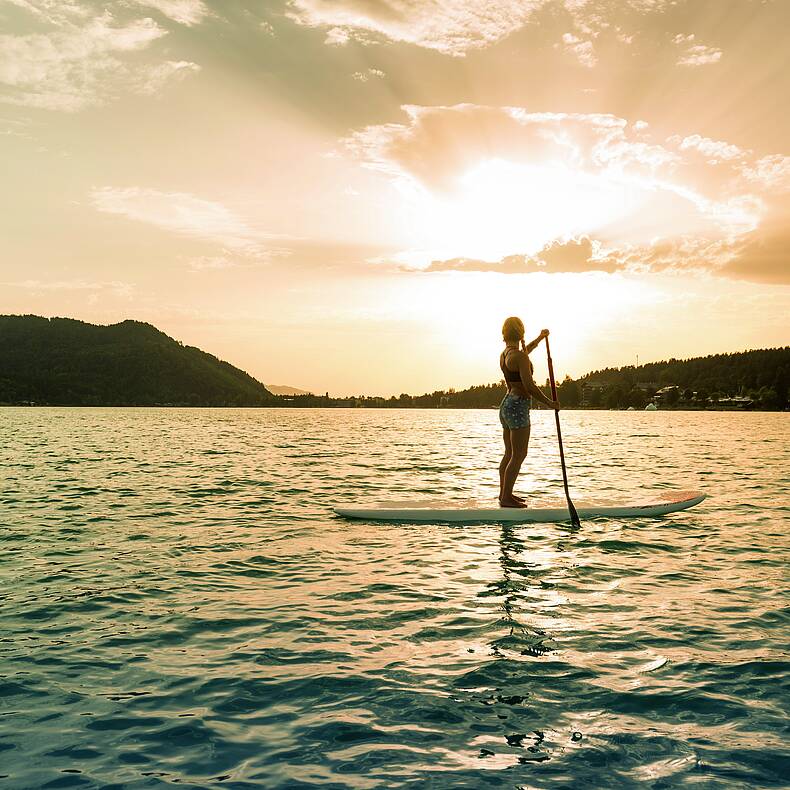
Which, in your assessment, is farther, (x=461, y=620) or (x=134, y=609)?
(x=134, y=609)

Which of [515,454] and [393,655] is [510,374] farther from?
[393,655]

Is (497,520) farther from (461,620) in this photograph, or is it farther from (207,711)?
(207,711)

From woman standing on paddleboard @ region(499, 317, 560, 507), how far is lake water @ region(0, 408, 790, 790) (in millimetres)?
1724

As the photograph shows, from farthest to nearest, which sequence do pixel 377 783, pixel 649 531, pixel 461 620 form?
pixel 649 531 → pixel 461 620 → pixel 377 783

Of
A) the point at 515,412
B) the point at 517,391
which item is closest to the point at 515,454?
the point at 515,412

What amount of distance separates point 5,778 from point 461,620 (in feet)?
15.4

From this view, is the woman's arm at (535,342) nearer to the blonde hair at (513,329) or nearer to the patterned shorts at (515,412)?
the blonde hair at (513,329)

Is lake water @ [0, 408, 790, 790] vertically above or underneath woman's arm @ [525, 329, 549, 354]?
underneath

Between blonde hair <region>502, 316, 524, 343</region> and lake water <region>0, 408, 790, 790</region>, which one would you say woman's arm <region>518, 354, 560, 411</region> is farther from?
lake water <region>0, 408, 790, 790</region>

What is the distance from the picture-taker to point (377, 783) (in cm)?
441

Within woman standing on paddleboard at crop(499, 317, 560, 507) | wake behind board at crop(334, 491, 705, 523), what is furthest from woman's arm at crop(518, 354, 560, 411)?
wake behind board at crop(334, 491, 705, 523)

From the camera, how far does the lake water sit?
4699 mm

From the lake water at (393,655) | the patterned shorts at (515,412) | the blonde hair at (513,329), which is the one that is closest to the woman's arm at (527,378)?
the patterned shorts at (515,412)

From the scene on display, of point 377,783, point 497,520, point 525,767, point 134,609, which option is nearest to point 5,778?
point 377,783
